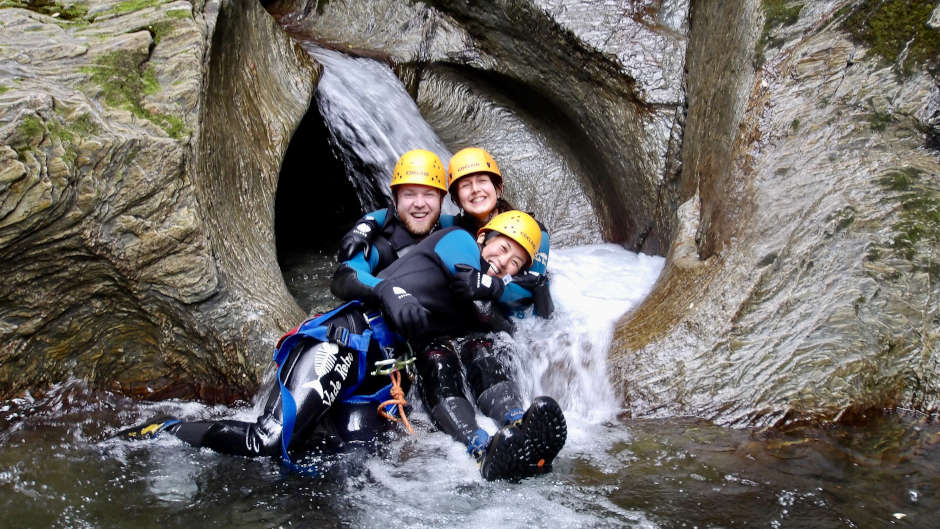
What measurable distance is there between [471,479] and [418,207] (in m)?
2.34

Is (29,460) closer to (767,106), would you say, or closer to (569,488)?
(569,488)

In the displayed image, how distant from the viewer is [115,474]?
330 cm

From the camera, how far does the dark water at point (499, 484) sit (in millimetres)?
2910

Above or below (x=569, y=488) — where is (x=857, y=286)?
above

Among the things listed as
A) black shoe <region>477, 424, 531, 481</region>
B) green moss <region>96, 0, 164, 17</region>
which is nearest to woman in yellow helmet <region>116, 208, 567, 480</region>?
black shoe <region>477, 424, 531, 481</region>

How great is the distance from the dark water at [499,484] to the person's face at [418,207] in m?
1.70

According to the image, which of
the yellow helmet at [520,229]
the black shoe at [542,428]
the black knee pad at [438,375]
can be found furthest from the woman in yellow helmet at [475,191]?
the black shoe at [542,428]

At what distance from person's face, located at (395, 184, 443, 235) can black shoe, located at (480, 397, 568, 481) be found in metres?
2.22

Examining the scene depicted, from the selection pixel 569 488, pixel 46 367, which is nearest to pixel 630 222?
pixel 569 488

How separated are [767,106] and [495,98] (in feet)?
14.0

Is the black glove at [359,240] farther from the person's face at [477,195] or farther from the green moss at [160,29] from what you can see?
the green moss at [160,29]

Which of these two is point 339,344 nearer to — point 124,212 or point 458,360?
point 458,360

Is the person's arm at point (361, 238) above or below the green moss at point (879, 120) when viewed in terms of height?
below

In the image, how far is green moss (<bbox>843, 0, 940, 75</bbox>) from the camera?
4.41 metres
